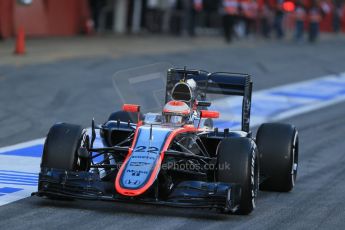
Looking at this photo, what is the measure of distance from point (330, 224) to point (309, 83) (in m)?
16.9

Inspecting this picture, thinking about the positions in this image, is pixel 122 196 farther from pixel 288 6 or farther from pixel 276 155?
pixel 288 6

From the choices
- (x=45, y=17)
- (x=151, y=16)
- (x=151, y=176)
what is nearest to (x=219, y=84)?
(x=151, y=176)

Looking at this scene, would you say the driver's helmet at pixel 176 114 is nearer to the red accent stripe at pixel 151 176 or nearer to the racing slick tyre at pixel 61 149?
the red accent stripe at pixel 151 176

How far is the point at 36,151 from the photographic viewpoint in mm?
13406

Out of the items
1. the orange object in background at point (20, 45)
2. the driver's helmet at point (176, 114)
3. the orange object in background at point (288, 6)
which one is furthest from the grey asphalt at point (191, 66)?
the orange object in background at point (288, 6)

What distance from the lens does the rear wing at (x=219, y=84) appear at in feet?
37.6

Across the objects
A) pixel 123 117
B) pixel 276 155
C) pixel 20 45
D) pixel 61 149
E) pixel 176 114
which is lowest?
pixel 20 45

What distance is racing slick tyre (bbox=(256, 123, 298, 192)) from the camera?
10.8 m

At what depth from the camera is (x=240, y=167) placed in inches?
373

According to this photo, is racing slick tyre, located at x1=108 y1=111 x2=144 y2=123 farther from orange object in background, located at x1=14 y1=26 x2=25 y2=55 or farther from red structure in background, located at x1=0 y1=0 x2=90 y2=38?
red structure in background, located at x1=0 y1=0 x2=90 y2=38

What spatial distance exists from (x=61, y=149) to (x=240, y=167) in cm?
168

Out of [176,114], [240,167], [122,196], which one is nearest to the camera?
[122,196]

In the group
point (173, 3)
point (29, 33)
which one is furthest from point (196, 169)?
point (173, 3)

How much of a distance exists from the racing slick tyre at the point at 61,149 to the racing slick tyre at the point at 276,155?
2.04 meters
